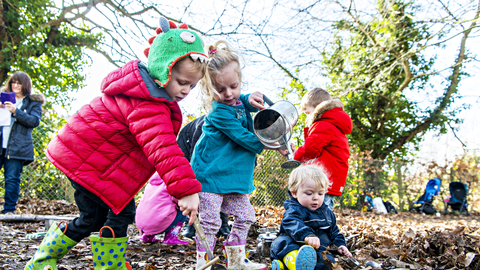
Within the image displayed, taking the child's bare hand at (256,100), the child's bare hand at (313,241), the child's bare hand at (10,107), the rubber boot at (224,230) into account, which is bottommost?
the rubber boot at (224,230)

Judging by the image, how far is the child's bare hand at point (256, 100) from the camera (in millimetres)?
2342

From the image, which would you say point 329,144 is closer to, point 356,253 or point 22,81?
point 356,253

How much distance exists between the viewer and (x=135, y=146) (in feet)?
6.07

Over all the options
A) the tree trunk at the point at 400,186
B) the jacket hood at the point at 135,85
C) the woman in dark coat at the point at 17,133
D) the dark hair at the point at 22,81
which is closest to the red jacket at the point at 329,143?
the jacket hood at the point at 135,85

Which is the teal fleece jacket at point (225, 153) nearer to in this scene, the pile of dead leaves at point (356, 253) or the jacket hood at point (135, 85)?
the jacket hood at point (135, 85)

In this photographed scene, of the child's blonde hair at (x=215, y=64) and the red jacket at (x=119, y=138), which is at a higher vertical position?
the child's blonde hair at (x=215, y=64)

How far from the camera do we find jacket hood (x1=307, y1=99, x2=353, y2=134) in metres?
3.18

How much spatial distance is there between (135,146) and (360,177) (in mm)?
Result: 8494

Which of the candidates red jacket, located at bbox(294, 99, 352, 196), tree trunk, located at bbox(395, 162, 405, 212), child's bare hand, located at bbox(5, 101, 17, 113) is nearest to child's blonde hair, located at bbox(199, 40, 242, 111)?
red jacket, located at bbox(294, 99, 352, 196)

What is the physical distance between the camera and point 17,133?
4391 mm

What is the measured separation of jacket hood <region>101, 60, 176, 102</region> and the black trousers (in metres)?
0.58

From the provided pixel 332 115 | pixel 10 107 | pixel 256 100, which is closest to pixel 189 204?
pixel 256 100

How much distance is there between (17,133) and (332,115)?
4.15 m

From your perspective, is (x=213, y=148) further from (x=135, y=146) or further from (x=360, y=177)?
(x=360, y=177)
